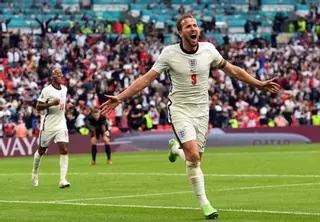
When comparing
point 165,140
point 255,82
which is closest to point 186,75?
point 255,82

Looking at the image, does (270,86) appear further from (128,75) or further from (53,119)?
(128,75)

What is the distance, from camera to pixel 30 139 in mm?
39062

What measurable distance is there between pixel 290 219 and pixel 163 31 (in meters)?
41.2

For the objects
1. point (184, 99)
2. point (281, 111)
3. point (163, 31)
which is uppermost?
point (184, 99)

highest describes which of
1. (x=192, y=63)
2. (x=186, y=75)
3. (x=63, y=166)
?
(x=192, y=63)

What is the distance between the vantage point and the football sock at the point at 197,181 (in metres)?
13.2

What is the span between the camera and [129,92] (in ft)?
42.7

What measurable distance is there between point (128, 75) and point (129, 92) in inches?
1326

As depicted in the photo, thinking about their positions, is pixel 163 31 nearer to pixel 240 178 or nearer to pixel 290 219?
pixel 240 178

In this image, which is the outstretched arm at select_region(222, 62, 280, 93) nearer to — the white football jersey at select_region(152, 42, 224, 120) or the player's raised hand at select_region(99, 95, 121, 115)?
the white football jersey at select_region(152, 42, 224, 120)

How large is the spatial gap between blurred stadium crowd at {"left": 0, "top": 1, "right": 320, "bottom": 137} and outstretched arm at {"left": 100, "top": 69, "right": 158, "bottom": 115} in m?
27.0

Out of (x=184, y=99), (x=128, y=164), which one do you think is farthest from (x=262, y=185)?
(x=128, y=164)

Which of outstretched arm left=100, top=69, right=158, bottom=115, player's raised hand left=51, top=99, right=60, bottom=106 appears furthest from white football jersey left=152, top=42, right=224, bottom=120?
player's raised hand left=51, top=99, right=60, bottom=106

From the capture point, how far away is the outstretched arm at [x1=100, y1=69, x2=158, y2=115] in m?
12.6
